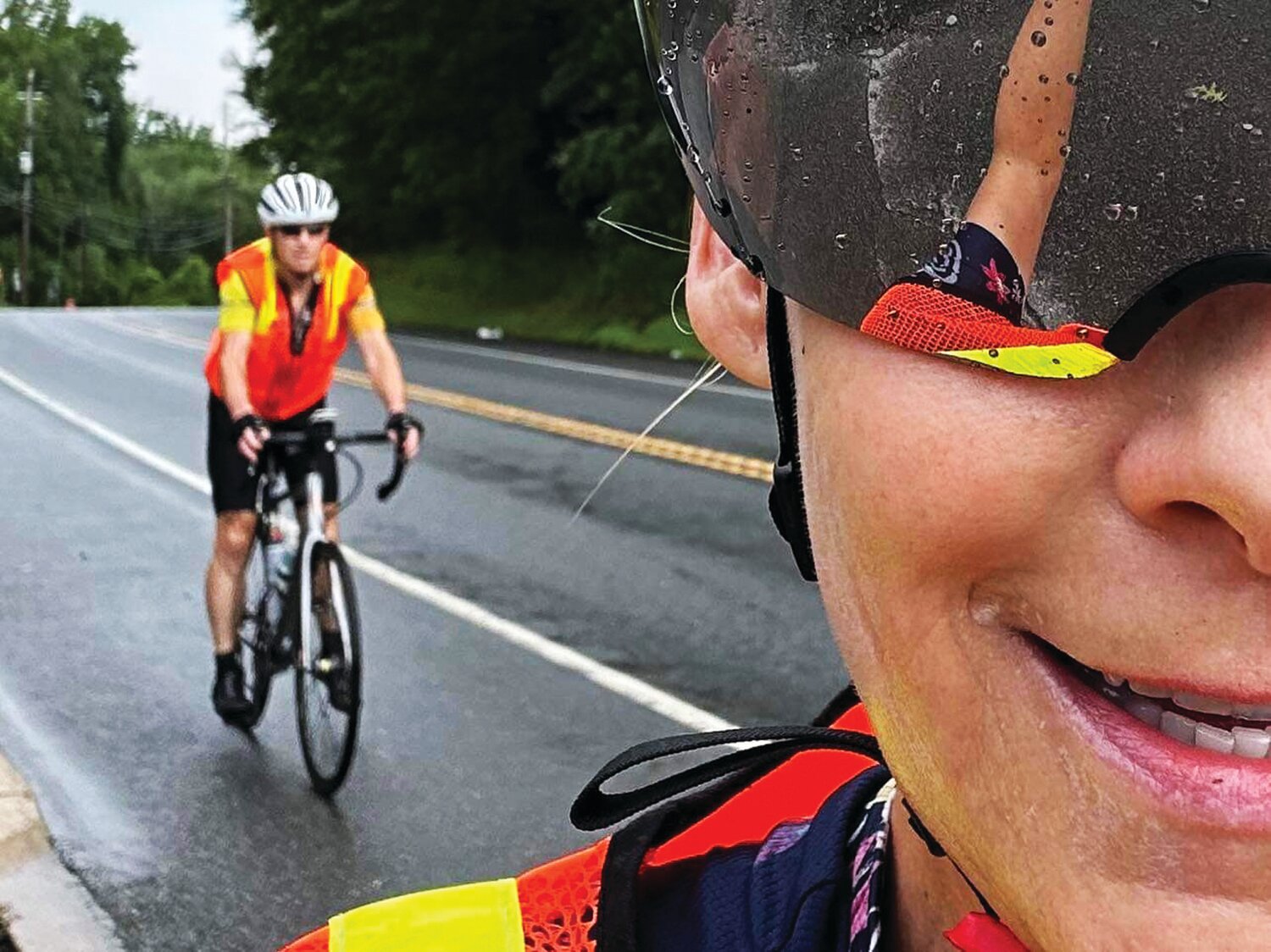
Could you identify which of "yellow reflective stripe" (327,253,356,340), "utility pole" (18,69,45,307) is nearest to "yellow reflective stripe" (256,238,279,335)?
"yellow reflective stripe" (327,253,356,340)

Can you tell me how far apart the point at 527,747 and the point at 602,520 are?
390 centimetres

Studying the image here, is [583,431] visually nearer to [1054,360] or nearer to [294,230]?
[294,230]

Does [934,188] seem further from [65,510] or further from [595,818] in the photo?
[65,510]

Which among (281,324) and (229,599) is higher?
(281,324)

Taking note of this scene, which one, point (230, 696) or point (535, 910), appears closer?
point (535, 910)

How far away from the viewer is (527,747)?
19.1 feet

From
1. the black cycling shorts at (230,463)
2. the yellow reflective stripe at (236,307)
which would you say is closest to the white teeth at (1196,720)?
the yellow reflective stripe at (236,307)

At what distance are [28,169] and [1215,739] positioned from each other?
90.9 m

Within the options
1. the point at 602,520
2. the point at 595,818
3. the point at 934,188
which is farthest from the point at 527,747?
the point at 934,188

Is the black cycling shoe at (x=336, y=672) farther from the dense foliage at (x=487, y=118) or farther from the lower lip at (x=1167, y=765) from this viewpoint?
the dense foliage at (x=487, y=118)

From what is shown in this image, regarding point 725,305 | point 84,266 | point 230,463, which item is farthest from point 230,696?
point 84,266

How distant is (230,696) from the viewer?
597 centimetres

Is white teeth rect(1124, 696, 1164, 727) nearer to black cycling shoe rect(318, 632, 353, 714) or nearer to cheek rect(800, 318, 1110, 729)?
cheek rect(800, 318, 1110, 729)

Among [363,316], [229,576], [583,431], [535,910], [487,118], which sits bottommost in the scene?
[583,431]
